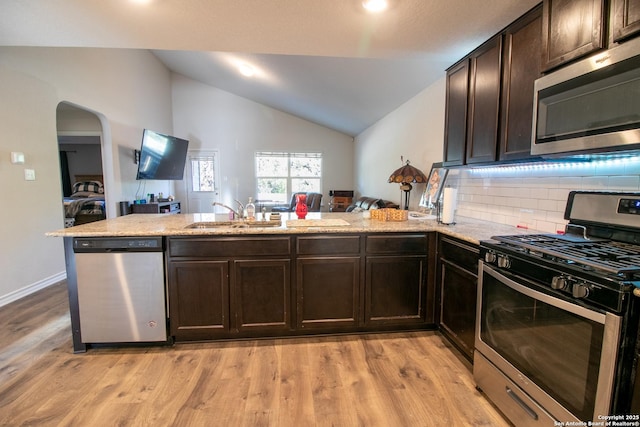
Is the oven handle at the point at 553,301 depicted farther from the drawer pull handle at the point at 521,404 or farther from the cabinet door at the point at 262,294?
the cabinet door at the point at 262,294

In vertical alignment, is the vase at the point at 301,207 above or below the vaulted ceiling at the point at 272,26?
below

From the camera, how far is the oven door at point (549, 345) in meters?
1.06

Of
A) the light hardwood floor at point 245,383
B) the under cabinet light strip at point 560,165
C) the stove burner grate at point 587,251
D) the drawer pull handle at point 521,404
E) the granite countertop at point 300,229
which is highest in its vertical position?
the under cabinet light strip at point 560,165

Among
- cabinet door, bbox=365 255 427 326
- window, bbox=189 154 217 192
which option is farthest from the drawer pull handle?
window, bbox=189 154 217 192

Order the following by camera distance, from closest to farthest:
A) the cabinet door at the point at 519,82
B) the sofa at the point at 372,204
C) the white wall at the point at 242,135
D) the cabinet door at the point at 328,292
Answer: the cabinet door at the point at 519,82, the cabinet door at the point at 328,292, the sofa at the point at 372,204, the white wall at the point at 242,135

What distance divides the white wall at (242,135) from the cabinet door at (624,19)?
6660 millimetres

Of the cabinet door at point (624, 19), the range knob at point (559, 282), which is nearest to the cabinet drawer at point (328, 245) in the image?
the range knob at point (559, 282)

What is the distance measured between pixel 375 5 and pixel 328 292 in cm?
194

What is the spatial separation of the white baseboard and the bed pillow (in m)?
4.48

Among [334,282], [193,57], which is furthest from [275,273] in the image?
[193,57]

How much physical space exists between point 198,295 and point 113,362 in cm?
69

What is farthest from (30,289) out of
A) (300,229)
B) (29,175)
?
(300,229)

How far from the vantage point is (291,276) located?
225 cm

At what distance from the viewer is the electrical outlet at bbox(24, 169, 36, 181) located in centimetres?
319
